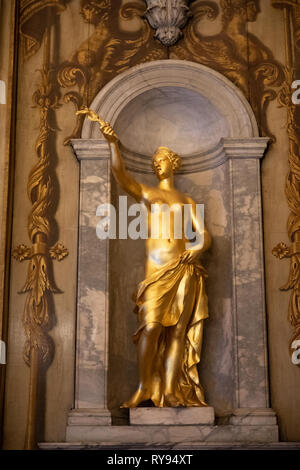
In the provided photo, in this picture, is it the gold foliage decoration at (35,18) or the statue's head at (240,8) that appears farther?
the statue's head at (240,8)

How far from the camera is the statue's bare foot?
24.0ft

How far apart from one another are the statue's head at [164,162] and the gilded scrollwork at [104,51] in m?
0.84

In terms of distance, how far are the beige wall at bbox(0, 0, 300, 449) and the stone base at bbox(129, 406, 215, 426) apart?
25.4 inches

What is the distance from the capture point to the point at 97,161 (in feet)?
26.2

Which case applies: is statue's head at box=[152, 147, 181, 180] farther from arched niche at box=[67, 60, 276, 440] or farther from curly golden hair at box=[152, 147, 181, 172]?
arched niche at box=[67, 60, 276, 440]

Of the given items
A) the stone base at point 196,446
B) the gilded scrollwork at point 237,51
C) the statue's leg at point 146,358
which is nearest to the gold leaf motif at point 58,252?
the statue's leg at point 146,358

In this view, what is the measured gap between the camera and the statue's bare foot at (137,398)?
7.32 meters

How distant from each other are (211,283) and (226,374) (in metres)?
0.90

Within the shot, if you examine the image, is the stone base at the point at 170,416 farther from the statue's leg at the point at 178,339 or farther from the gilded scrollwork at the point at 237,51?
the gilded scrollwork at the point at 237,51

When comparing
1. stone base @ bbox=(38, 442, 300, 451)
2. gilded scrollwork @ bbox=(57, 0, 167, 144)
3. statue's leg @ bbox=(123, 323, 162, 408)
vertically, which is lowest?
stone base @ bbox=(38, 442, 300, 451)

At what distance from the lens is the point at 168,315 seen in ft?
24.5

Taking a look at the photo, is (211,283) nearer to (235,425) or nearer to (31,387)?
(235,425)

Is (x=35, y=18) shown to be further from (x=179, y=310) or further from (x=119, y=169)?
(x=179, y=310)

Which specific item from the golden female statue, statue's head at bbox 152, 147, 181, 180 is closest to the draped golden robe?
the golden female statue
